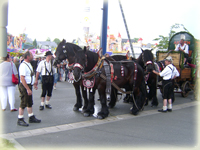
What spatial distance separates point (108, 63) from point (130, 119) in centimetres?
189

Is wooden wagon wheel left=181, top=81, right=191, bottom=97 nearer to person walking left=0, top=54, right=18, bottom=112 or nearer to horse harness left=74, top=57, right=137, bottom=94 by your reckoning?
horse harness left=74, top=57, right=137, bottom=94

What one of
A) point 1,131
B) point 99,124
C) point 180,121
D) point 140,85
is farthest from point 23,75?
point 180,121

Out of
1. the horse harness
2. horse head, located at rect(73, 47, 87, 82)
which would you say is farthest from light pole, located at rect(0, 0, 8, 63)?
the horse harness

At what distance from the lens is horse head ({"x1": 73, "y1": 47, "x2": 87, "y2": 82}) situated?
212 inches

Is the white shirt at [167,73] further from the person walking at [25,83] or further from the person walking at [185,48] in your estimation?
the person walking at [25,83]

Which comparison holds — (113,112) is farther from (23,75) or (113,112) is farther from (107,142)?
(23,75)

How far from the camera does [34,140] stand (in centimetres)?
423

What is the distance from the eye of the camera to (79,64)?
18.0ft

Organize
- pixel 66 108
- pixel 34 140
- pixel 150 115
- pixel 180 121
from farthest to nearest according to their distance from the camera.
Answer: pixel 66 108
pixel 150 115
pixel 180 121
pixel 34 140

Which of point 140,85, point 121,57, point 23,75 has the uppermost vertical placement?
point 121,57

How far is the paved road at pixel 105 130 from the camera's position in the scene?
4.21 metres

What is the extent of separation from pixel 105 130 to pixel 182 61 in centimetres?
600

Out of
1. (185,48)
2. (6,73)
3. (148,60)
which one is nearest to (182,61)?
(185,48)

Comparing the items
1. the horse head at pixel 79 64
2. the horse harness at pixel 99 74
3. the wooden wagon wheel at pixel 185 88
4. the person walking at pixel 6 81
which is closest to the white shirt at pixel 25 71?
the horse head at pixel 79 64
